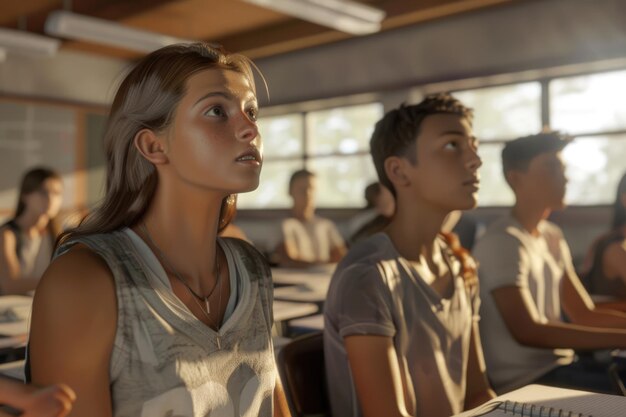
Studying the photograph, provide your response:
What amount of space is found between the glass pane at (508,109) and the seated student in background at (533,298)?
3.44 metres

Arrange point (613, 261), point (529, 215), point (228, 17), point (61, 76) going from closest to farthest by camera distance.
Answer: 1. point (529, 215)
2. point (613, 261)
3. point (228, 17)
4. point (61, 76)

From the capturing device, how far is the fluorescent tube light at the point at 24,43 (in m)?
5.33

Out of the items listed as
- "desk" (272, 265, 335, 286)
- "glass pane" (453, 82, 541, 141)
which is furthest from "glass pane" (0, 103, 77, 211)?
"glass pane" (453, 82, 541, 141)

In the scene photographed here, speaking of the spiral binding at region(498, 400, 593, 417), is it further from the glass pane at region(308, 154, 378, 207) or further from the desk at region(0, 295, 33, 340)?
the glass pane at region(308, 154, 378, 207)

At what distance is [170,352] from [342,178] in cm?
645

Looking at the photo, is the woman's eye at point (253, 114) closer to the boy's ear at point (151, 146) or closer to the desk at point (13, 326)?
the boy's ear at point (151, 146)

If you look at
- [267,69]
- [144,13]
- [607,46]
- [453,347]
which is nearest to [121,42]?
[144,13]

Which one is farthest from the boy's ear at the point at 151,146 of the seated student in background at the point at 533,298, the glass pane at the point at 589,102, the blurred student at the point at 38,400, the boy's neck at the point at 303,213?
the glass pane at the point at 589,102

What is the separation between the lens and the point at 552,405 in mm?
1099

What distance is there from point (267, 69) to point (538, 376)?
21.3 ft

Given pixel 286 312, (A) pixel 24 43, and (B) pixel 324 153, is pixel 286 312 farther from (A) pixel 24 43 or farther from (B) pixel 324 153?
(B) pixel 324 153

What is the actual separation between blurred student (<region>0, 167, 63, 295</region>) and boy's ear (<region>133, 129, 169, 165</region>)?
2797 millimetres

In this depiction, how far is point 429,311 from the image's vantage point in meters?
1.56

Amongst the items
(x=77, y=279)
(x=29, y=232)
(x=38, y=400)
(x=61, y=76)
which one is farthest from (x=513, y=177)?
(x=61, y=76)
